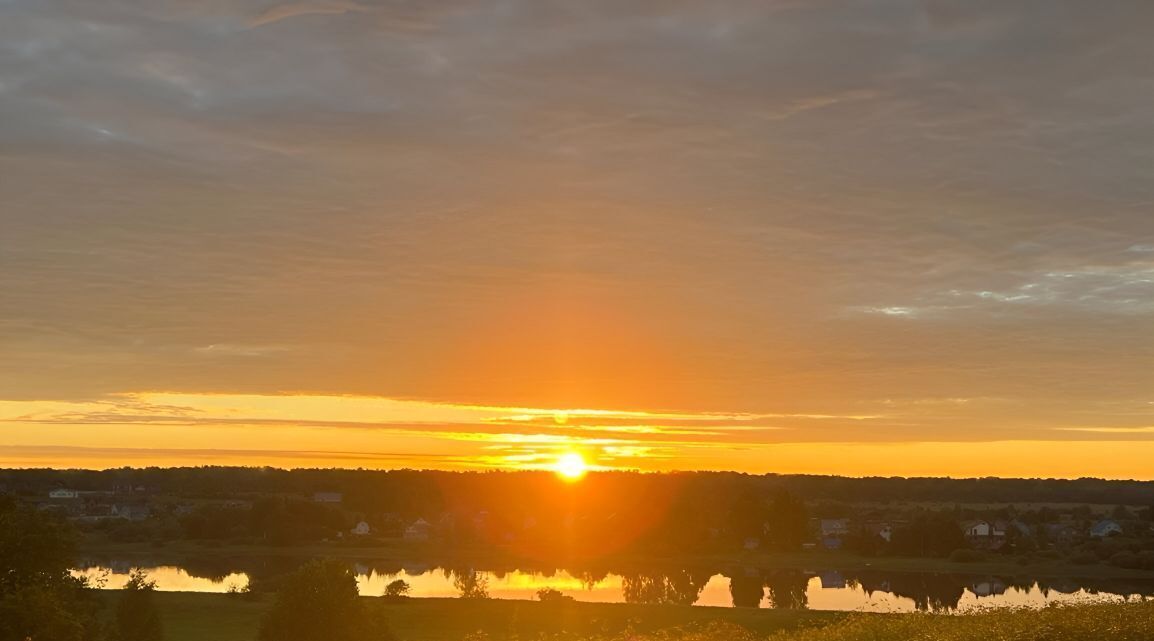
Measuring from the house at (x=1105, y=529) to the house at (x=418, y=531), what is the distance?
8156cm

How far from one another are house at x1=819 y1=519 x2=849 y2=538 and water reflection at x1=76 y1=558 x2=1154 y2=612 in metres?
28.1

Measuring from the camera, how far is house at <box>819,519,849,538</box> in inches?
5423

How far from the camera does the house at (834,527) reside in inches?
5423

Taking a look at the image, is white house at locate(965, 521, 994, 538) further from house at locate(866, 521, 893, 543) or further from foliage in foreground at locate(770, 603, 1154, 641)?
foliage in foreground at locate(770, 603, 1154, 641)

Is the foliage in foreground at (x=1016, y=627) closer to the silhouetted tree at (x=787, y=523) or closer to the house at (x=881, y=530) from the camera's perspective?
the house at (x=881, y=530)

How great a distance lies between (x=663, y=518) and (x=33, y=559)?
108m

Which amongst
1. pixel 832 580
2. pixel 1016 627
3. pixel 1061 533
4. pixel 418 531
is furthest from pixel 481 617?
pixel 1061 533

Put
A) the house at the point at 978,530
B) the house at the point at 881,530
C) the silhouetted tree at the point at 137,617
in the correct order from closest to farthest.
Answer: the silhouetted tree at the point at 137,617
the house at the point at 881,530
the house at the point at 978,530

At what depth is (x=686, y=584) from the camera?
9812 cm

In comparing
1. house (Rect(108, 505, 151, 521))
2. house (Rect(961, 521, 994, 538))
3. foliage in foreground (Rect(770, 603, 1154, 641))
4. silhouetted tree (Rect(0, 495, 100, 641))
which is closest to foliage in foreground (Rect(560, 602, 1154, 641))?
foliage in foreground (Rect(770, 603, 1154, 641))

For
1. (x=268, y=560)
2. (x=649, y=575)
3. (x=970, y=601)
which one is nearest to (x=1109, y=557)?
(x=970, y=601)

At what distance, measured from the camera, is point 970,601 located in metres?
79.4

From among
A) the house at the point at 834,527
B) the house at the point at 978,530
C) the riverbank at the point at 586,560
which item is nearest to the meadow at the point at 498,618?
the riverbank at the point at 586,560

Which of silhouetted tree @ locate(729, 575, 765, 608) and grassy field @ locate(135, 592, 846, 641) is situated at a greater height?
grassy field @ locate(135, 592, 846, 641)
